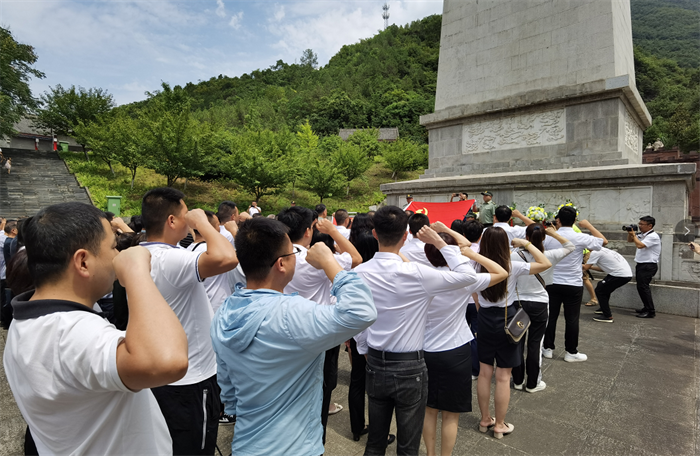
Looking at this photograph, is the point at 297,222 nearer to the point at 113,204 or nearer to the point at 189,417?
the point at 189,417

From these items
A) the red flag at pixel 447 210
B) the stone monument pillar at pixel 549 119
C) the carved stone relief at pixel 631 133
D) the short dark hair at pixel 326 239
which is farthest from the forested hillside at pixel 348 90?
the short dark hair at pixel 326 239

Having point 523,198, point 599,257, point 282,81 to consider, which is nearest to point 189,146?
point 523,198

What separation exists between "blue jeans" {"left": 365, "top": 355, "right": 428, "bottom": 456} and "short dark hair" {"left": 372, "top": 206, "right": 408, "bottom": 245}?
85 cm

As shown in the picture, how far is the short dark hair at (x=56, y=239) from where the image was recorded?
1.15 metres

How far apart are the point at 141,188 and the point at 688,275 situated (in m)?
25.2

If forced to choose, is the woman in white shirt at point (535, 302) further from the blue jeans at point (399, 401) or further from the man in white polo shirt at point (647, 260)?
the man in white polo shirt at point (647, 260)

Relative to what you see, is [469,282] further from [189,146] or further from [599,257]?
[189,146]

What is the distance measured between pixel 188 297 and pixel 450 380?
199 cm

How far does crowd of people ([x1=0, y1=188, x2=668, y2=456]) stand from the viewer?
1.05m

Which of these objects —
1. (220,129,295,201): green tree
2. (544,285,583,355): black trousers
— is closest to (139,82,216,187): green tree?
(220,129,295,201): green tree

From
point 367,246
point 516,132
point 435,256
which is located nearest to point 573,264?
point 435,256

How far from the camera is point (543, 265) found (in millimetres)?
3447

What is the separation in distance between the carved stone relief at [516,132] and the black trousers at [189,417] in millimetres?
11747

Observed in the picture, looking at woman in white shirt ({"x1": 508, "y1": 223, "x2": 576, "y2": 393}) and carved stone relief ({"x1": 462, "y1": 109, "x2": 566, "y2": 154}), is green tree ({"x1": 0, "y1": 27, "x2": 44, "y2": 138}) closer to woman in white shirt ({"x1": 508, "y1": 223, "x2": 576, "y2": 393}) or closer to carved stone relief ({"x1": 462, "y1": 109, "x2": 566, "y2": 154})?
carved stone relief ({"x1": 462, "y1": 109, "x2": 566, "y2": 154})
